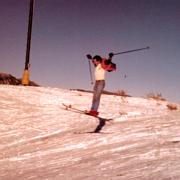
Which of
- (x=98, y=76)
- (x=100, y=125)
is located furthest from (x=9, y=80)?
(x=100, y=125)

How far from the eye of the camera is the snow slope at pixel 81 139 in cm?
540

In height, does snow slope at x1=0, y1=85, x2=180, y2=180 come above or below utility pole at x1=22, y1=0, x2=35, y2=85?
below

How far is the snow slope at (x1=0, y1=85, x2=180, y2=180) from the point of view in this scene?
540 centimetres

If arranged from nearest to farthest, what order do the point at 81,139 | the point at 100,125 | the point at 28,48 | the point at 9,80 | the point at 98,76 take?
1. the point at 81,139
2. the point at 100,125
3. the point at 98,76
4. the point at 28,48
5. the point at 9,80

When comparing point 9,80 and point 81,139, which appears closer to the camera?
point 81,139

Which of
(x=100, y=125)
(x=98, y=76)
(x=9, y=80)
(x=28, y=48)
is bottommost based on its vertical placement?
(x=100, y=125)

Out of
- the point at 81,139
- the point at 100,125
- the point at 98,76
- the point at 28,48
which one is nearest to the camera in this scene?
the point at 81,139

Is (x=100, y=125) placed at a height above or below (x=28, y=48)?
below

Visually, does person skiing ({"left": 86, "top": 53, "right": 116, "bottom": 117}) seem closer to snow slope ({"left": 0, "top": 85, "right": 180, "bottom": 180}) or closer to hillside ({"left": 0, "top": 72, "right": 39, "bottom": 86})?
snow slope ({"left": 0, "top": 85, "right": 180, "bottom": 180})

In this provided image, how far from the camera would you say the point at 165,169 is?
16.0 ft

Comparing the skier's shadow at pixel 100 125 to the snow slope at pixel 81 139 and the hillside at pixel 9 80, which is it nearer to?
the snow slope at pixel 81 139

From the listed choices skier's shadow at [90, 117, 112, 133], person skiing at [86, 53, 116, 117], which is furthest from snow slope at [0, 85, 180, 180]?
person skiing at [86, 53, 116, 117]

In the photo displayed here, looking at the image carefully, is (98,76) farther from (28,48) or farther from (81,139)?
(28,48)

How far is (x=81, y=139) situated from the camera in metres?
8.16
